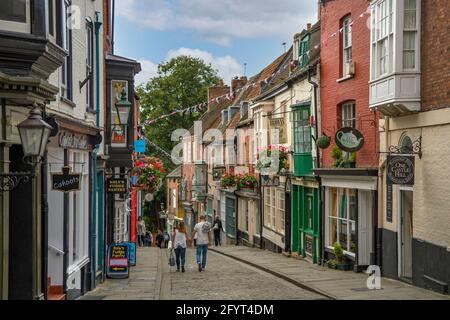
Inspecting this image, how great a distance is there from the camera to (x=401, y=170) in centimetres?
1641

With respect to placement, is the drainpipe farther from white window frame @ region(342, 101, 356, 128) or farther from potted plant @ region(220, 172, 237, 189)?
potted plant @ region(220, 172, 237, 189)

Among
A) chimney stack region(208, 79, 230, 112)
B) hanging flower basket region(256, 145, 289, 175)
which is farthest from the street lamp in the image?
chimney stack region(208, 79, 230, 112)

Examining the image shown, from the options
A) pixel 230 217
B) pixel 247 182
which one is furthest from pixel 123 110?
pixel 230 217

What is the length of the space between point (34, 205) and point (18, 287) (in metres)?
1.25

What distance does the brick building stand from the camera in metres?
15.4

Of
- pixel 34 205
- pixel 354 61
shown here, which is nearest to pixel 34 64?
pixel 34 205

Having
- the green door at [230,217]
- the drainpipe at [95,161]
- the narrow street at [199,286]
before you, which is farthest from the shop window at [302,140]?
the green door at [230,217]

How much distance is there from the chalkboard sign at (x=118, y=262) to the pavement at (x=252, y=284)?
258 mm

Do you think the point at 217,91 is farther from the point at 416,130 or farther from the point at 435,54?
the point at 435,54

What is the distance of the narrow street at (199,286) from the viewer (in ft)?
53.5

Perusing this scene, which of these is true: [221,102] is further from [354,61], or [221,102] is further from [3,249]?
[3,249]

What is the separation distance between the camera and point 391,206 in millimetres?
18625

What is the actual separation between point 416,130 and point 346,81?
18.9 feet

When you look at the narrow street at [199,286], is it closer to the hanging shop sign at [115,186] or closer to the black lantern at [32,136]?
the hanging shop sign at [115,186]
